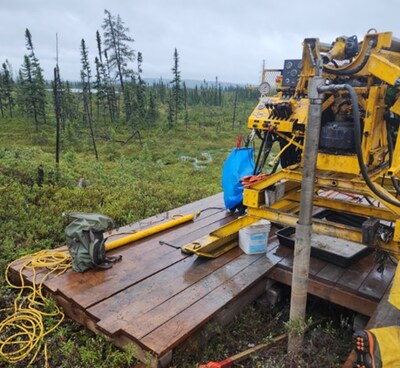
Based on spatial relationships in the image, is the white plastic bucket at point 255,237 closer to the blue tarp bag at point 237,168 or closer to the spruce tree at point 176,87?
the blue tarp bag at point 237,168

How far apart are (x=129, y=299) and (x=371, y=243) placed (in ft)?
6.37

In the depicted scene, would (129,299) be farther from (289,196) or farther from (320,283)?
(289,196)

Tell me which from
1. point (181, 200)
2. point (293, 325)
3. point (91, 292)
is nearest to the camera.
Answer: point (293, 325)

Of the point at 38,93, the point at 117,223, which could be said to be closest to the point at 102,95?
the point at 38,93

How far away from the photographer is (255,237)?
357 cm

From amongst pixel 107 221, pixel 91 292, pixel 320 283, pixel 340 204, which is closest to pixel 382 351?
pixel 320 283

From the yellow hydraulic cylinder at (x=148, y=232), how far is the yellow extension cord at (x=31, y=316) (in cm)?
47

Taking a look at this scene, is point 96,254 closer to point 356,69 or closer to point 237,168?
point 237,168

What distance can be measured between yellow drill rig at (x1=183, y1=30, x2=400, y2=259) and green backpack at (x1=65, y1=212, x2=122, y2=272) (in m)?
0.87

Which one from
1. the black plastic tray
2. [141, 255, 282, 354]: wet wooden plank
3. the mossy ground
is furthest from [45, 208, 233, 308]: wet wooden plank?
A: the black plastic tray

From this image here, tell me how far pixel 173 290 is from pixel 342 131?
1933 mm

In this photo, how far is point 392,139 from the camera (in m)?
3.33

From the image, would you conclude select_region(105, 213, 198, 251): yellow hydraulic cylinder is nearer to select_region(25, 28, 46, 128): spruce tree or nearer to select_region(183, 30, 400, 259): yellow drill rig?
select_region(183, 30, 400, 259): yellow drill rig

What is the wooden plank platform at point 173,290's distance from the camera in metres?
2.47
